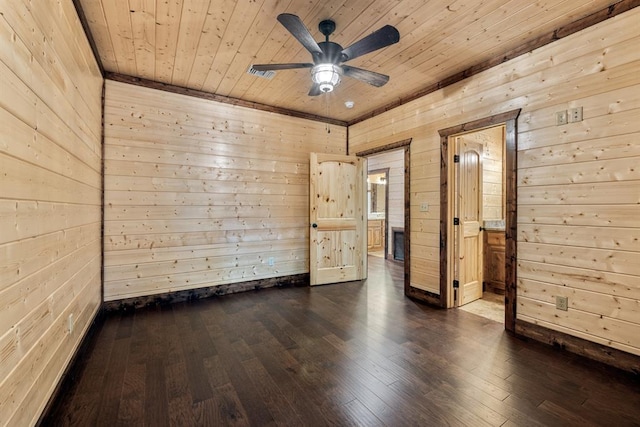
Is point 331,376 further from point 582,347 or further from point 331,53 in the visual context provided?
point 331,53

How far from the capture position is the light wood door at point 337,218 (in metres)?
4.48

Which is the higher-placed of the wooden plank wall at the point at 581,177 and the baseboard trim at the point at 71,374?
the wooden plank wall at the point at 581,177

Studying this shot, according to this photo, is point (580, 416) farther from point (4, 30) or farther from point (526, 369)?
point (4, 30)

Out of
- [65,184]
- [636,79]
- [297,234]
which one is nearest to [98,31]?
[65,184]

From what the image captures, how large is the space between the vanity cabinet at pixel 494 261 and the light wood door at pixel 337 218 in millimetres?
1800

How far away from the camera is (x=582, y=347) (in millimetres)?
2391

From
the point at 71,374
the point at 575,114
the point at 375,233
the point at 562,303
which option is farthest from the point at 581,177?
the point at 375,233

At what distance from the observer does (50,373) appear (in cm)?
174

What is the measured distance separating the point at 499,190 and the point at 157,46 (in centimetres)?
505

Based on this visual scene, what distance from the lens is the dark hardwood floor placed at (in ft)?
5.62

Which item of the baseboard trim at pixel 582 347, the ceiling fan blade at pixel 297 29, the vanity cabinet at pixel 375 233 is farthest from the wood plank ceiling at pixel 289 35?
the vanity cabinet at pixel 375 233

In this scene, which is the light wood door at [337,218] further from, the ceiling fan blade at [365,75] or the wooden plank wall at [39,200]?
the wooden plank wall at [39,200]

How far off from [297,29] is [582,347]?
10.9 ft

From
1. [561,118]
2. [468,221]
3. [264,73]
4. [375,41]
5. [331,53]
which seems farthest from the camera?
[468,221]
